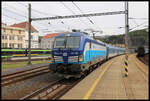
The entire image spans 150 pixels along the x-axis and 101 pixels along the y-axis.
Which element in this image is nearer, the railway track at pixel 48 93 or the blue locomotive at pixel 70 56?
the railway track at pixel 48 93

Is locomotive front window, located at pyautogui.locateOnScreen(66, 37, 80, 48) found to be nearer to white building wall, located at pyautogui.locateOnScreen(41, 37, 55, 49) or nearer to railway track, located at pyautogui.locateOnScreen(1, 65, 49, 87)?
railway track, located at pyautogui.locateOnScreen(1, 65, 49, 87)

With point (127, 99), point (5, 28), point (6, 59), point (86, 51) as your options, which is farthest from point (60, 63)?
point (5, 28)

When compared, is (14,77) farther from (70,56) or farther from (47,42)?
(47,42)

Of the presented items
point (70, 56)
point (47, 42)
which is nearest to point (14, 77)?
point (70, 56)

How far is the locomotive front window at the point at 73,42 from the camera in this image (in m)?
10.0

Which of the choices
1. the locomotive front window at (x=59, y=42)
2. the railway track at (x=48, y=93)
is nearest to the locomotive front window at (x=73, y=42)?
the locomotive front window at (x=59, y=42)

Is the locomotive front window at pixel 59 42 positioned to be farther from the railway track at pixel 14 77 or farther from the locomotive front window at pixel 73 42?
the railway track at pixel 14 77

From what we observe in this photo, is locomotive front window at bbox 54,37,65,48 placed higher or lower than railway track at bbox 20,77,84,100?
higher

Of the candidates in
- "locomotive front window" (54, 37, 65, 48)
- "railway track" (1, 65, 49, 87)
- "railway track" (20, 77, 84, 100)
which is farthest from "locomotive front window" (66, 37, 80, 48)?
"railway track" (1, 65, 49, 87)

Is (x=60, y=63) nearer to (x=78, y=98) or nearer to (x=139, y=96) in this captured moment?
(x=78, y=98)

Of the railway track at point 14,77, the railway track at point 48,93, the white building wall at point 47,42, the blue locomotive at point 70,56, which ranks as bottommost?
the railway track at point 48,93

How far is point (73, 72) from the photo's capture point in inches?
381

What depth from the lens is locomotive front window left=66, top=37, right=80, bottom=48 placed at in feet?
32.9

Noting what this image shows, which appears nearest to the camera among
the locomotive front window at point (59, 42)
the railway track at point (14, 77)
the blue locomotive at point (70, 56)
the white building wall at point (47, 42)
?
the blue locomotive at point (70, 56)
